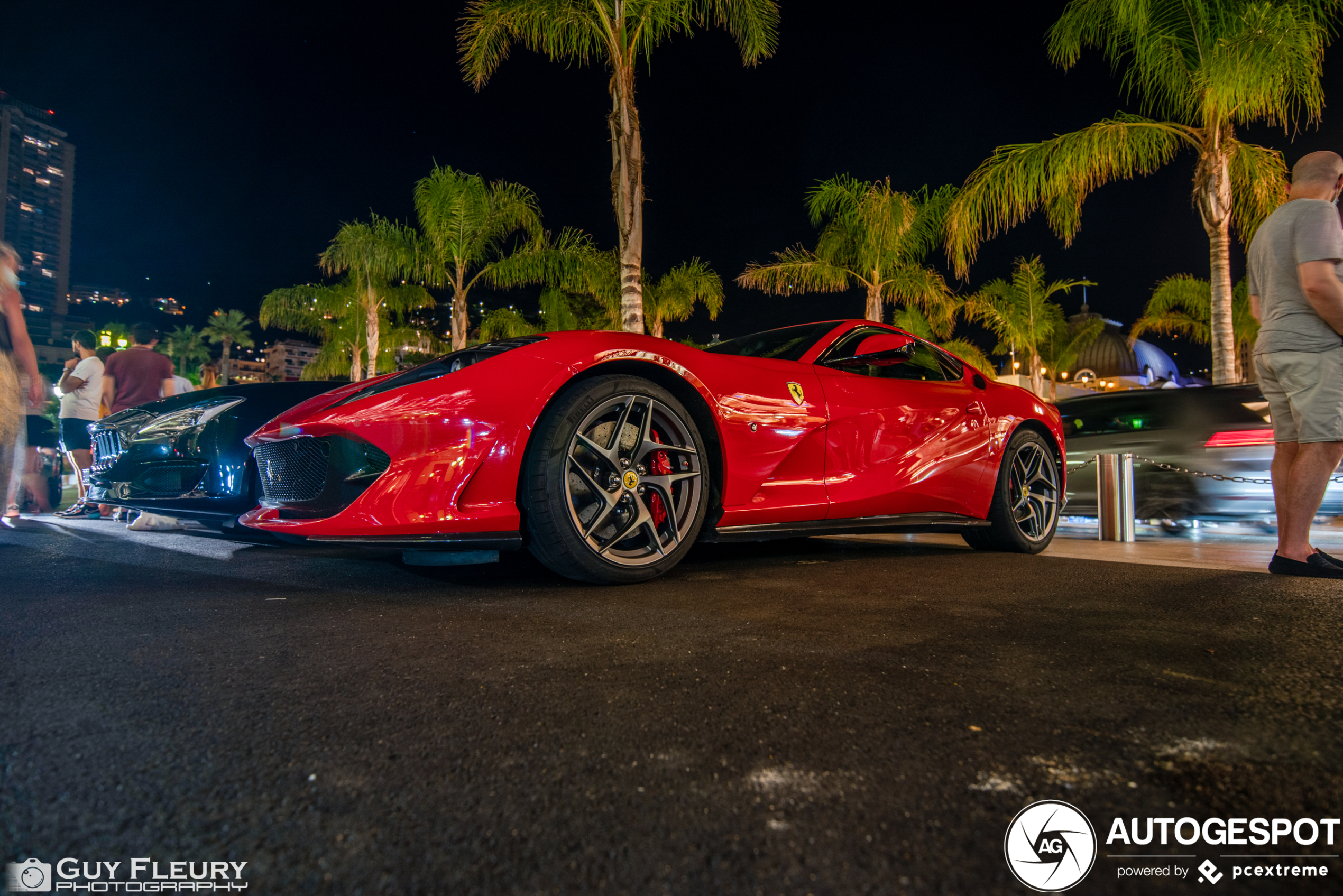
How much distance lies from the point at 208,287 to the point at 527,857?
240ft

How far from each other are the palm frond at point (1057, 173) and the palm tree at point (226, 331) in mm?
59110

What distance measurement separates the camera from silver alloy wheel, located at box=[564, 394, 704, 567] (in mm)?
2711

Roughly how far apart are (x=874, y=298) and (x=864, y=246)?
4.56 ft

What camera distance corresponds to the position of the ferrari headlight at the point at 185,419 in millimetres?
3729

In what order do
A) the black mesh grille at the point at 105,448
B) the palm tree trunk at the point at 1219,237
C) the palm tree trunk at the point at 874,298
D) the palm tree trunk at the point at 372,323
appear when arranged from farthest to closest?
1. the palm tree trunk at the point at 372,323
2. the palm tree trunk at the point at 874,298
3. the palm tree trunk at the point at 1219,237
4. the black mesh grille at the point at 105,448

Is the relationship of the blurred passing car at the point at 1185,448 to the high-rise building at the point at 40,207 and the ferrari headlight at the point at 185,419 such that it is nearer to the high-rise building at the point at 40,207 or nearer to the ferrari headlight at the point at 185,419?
the ferrari headlight at the point at 185,419

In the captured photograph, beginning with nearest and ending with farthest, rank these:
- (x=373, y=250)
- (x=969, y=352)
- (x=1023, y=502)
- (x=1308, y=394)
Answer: (x=1308, y=394)
(x=1023, y=502)
(x=373, y=250)
(x=969, y=352)

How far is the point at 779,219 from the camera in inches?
929

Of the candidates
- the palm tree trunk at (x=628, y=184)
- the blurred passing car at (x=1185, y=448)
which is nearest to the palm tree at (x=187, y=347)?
the palm tree trunk at (x=628, y=184)

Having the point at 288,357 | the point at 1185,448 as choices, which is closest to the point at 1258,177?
the point at 1185,448

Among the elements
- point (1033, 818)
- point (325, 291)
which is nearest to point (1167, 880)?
point (1033, 818)

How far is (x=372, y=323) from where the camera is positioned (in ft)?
70.6

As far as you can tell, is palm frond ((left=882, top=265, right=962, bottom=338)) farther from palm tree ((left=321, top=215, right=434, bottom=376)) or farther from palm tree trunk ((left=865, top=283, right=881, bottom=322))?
palm tree ((left=321, top=215, right=434, bottom=376))

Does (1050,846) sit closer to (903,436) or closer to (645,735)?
(645,735)
